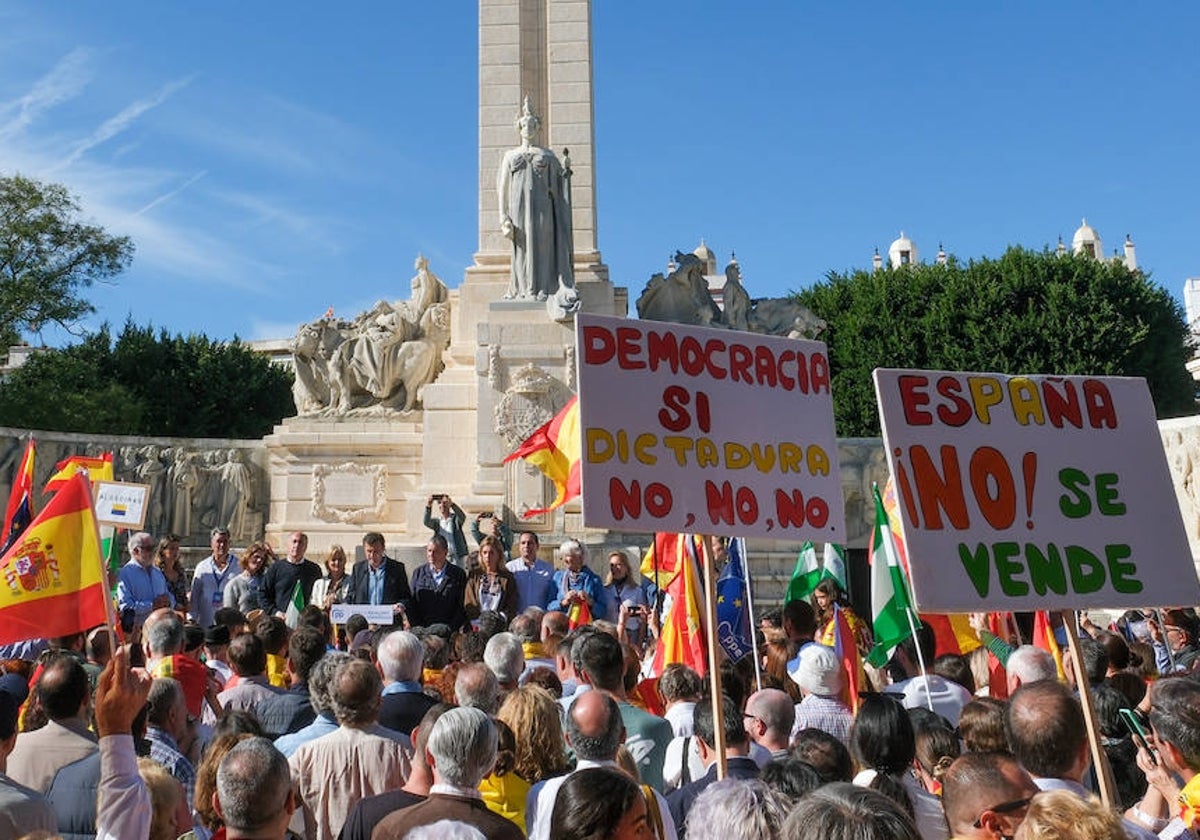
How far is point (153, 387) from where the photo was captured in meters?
37.0

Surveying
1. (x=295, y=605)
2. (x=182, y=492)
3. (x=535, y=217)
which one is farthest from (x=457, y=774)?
(x=182, y=492)

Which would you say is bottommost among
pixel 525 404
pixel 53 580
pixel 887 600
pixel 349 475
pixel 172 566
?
pixel 887 600

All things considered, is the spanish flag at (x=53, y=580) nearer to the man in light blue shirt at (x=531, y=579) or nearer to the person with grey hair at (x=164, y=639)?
the person with grey hair at (x=164, y=639)

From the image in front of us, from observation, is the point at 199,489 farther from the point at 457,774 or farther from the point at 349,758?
the point at 457,774

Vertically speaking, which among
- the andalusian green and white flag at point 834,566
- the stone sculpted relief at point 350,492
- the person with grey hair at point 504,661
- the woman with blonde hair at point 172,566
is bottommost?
the person with grey hair at point 504,661

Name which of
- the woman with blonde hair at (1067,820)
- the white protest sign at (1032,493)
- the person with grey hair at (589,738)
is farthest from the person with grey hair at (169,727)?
the woman with blonde hair at (1067,820)

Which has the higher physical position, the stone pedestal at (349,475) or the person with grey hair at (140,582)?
the stone pedestal at (349,475)

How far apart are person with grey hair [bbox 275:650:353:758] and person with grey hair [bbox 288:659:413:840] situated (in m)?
0.17

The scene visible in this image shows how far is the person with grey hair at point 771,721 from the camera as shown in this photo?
4828 millimetres

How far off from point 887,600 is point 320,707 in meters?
3.56

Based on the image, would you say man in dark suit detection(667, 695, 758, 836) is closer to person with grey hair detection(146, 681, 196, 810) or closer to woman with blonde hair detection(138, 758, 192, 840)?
woman with blonde hair detection(138, 758, 192, 840)

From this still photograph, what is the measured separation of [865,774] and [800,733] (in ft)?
1.09

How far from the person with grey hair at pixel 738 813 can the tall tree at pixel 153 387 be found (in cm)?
3130

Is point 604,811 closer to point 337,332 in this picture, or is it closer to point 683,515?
point 683,515
